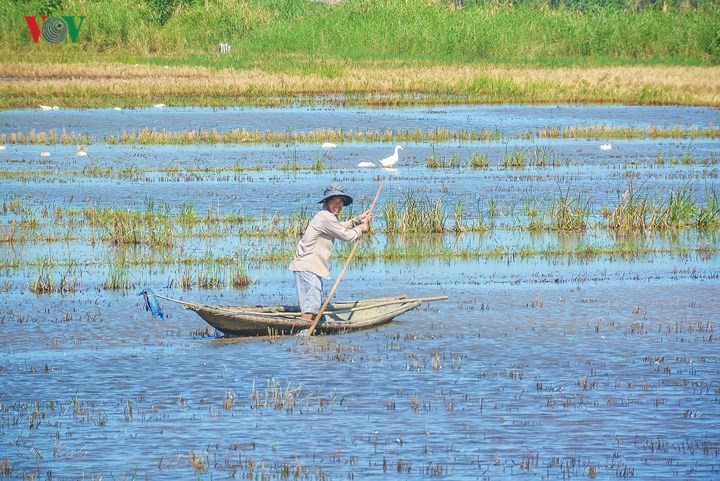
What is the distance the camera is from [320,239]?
12.5 m

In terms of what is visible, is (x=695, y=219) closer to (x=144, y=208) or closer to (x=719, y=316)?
(x=719, y=316)

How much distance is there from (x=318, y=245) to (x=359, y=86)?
31.5 m

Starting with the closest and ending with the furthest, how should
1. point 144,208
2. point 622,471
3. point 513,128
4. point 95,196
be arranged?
point 622,471, point 144,208, point 95,196, point 513,128

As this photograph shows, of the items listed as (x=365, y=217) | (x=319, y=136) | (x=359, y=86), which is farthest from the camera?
(x=359, y=86)

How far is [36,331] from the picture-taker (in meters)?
12.8

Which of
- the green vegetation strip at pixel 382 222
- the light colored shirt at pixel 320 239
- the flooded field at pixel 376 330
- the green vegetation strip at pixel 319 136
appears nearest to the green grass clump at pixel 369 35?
the green vegetation strip at pixel 319 136

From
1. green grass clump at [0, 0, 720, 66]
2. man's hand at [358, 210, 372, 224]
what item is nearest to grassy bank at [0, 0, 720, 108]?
green grass clump at [0, 0, 720, 66]

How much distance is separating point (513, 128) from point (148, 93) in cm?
1304

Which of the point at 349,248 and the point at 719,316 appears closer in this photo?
the point at 719,316

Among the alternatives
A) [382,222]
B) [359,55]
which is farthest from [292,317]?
[359,55]

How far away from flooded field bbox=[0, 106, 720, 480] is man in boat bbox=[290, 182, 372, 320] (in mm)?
423

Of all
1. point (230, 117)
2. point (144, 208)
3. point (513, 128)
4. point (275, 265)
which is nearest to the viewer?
point (275, 265)

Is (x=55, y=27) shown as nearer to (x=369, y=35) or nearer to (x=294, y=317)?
(x=369, y=35)

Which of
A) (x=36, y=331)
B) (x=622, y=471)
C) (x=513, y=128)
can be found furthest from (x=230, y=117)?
(x=622, y=471)
